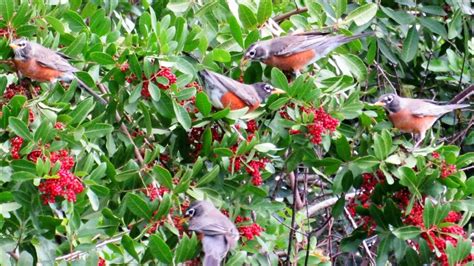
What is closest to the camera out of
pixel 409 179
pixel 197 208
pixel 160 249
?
pixel 160 249

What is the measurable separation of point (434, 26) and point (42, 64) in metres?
2.92

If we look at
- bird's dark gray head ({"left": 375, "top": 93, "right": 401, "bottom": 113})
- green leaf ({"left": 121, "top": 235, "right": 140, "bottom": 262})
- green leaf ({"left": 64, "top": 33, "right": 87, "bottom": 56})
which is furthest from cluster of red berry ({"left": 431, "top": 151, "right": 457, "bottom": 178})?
green leaf ({"left": 64, "top": 33, "right": 87, "bottom": 56})

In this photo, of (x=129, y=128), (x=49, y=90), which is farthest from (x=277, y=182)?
(x=49, y=90)

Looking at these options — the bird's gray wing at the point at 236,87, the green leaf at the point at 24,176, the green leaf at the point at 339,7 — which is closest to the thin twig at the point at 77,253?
the green leaf at the point at 24,176

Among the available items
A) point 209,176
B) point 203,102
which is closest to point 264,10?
point 203,102

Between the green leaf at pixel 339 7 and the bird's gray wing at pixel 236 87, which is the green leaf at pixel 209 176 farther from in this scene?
the green leaf at pixel 339 7

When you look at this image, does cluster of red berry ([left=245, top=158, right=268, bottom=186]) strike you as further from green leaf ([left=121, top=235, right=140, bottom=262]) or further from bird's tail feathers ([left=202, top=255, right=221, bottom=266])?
green leaf ([left=121, top=235, right=140, bottom=262])

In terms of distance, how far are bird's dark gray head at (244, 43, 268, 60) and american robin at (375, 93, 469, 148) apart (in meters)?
0.66

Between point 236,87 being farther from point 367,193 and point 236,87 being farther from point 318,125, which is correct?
point 367,193

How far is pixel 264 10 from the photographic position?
5113mm

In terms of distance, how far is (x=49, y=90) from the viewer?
4.46 metres

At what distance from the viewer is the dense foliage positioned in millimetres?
4023

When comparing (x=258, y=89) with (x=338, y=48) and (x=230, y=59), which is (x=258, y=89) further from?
(x=338, y=48)

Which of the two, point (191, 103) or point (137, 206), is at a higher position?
point (191, 103)
